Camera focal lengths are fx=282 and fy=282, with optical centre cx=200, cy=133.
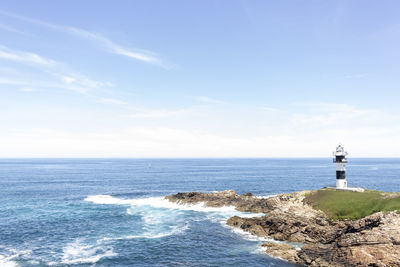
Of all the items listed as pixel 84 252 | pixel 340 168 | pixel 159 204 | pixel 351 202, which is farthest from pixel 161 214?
pixel 340 168

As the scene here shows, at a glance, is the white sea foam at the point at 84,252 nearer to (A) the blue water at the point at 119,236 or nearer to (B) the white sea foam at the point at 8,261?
(A) the blue water at the point at 119,236

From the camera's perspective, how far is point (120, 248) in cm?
4266

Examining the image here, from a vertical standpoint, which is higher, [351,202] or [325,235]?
[351,202]

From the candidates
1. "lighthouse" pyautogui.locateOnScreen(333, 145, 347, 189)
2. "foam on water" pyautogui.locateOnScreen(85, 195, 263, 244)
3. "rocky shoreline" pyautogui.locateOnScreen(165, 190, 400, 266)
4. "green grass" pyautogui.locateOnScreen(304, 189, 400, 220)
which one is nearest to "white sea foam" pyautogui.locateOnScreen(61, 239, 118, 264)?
Answer: "foam on water" pyautogui.locateOnScreen(85, 195, 263, 244)

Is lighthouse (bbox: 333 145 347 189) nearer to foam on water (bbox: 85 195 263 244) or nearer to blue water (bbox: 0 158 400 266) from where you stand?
foam on water (bbox: 85 195 263 244)

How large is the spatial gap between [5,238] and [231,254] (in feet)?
124

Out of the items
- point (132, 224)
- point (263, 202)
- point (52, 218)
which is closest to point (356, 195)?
point (263, 202)

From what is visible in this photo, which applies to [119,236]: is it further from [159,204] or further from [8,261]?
[159,204]

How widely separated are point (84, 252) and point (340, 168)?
184 ft

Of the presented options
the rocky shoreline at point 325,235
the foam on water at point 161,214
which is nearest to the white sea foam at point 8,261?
the foam on water at point 161,214

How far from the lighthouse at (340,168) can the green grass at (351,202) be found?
4.24m

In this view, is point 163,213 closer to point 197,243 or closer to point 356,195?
point 197,243

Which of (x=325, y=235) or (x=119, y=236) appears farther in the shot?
(x=119, y=236)

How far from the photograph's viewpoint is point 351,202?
176ft
